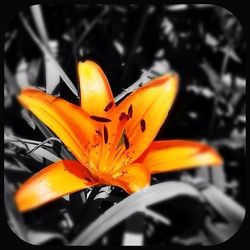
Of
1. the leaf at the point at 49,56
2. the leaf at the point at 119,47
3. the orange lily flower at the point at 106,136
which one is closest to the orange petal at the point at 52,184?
the orange lily flower at the point at 106,136

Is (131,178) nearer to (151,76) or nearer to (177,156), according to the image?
(177,156)

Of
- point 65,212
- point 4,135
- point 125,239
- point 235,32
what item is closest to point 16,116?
point 4,135

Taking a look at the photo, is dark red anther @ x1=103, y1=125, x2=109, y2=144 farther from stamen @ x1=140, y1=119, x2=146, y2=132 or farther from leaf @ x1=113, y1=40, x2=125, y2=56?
leaf @ x1=113, y1=40, x2=125, y2=56

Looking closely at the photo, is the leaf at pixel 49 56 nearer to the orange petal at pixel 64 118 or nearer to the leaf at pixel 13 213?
the orange petal at pixel 64 118

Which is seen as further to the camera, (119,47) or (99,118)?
(119,47)

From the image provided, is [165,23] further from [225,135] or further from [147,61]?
[225,135]

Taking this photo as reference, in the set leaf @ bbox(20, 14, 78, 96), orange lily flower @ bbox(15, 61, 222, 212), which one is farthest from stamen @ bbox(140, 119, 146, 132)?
leaf @ bbox(20, 14, 78, 96)

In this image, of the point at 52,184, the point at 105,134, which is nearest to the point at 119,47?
the point at 105,134
